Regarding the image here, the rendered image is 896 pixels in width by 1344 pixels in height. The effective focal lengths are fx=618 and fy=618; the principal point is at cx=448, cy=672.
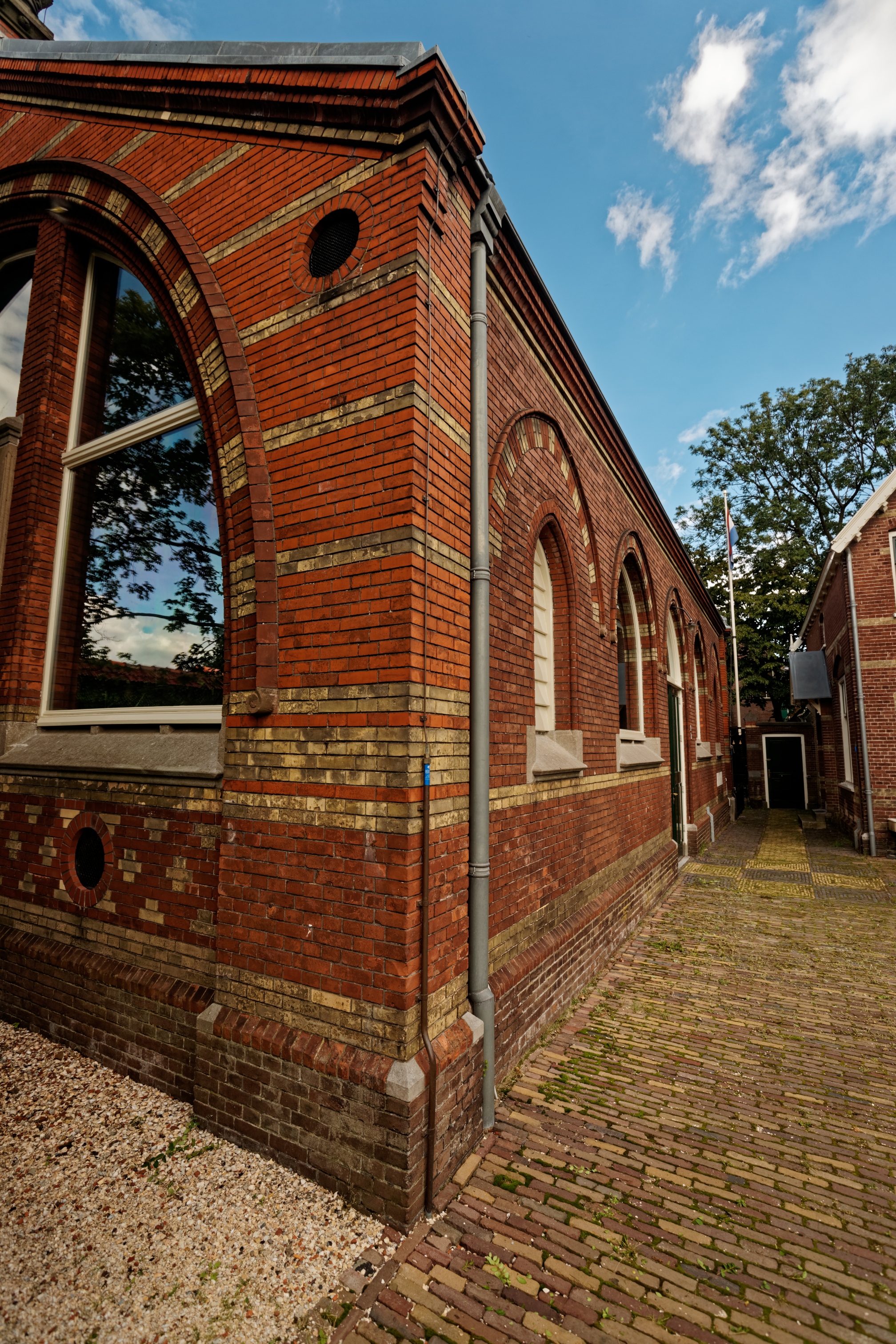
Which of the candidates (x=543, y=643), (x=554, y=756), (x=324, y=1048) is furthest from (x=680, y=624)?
(x=324, y=1048)

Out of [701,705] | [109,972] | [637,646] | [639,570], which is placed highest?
[639,570]

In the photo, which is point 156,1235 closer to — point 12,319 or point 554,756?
point 554,756

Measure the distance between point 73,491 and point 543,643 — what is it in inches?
178

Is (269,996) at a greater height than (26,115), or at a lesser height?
lesser

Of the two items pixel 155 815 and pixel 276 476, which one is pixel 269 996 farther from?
pixel 276 476

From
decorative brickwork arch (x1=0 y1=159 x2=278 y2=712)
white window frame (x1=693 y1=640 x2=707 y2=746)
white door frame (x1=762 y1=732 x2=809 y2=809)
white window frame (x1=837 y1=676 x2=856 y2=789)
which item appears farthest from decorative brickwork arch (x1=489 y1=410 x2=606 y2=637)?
white door frame (x1=762 y1=732 x2=809 y2=809)

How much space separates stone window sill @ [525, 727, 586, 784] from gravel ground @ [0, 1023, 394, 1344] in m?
2.80

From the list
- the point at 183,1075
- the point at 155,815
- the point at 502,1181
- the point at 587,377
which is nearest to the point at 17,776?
the point at 155,815

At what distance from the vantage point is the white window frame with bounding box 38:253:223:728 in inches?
180

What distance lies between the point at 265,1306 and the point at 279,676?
2713 millimetres

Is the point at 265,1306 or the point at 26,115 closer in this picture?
the point at 265,1306

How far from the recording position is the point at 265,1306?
2.44 m

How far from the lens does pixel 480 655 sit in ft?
12.2

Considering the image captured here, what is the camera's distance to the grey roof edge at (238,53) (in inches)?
142
